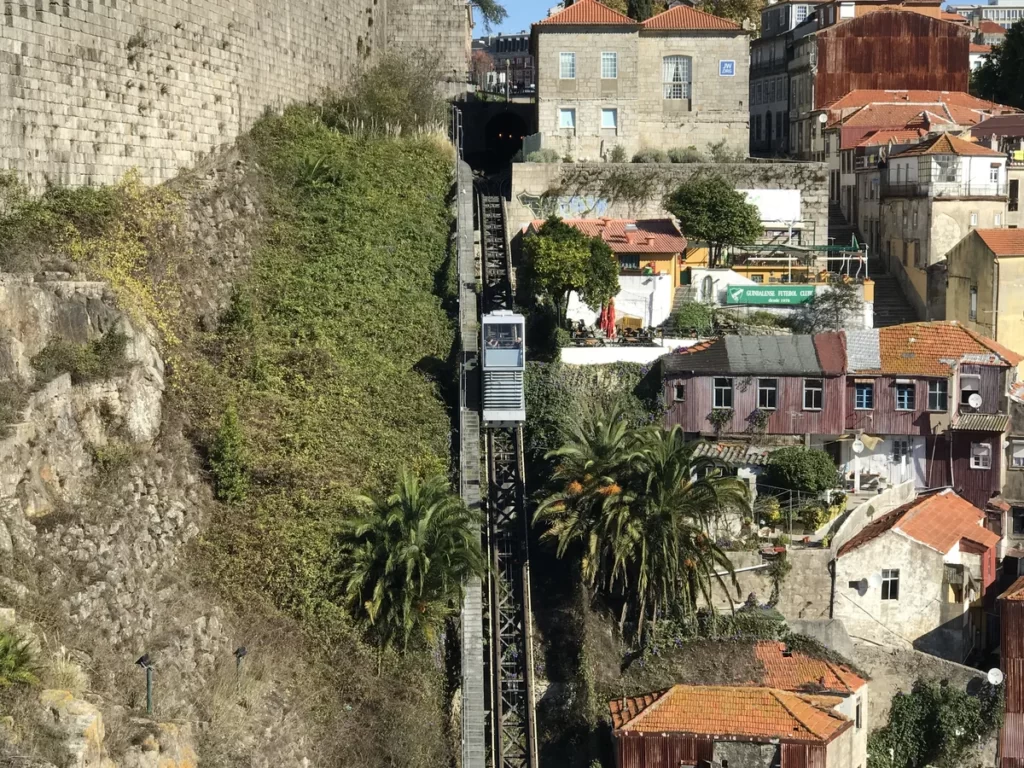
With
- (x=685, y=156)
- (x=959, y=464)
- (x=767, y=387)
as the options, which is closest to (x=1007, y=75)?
(x=685, y=156)

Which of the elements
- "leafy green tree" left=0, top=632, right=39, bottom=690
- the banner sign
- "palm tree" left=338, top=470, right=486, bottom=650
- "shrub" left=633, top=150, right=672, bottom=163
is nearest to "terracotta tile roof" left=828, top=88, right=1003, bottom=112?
"shrub" left=633, top=150, right=672, bottom=163

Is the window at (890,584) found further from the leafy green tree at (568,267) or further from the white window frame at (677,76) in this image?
the white window frame at (677,76)

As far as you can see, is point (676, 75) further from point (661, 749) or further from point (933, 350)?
point (661, 749)

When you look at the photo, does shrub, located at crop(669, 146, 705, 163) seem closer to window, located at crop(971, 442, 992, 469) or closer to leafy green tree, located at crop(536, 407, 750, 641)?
window, located at crop(971, 442, 992, 469)

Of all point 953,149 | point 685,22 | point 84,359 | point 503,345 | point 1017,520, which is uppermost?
point 685,22

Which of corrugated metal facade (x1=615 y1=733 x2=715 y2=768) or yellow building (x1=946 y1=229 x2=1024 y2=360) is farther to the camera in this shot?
yellow building (x1=946 y1=229 x2=1024 y2=360)

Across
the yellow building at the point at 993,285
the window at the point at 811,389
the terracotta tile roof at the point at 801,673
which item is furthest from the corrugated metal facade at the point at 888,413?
the terracotta tile roof at the point at 801,673
